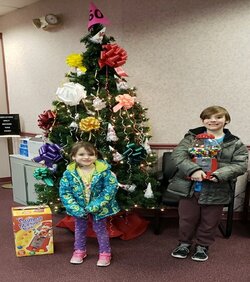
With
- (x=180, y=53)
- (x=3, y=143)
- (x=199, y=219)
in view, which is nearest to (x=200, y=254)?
(x=199, y=219)

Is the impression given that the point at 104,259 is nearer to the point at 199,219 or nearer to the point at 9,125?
the point at 199,219

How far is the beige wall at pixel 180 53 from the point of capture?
8.78 feet

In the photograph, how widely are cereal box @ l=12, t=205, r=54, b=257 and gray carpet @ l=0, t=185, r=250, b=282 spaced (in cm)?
6

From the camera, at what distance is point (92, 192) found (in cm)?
207

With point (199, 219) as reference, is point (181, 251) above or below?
below

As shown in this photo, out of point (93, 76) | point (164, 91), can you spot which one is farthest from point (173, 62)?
point (93, 76)

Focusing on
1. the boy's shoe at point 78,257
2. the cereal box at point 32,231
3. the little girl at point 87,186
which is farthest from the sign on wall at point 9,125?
the boy's shoe at point 78,257

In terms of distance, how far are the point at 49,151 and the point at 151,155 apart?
89 centimetres

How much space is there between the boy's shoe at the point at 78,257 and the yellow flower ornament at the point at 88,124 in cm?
96

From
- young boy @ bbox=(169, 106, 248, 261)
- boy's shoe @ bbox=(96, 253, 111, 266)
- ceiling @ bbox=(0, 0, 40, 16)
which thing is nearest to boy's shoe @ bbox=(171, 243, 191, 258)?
young boy @ bbox=(169, 106, 248, 261)

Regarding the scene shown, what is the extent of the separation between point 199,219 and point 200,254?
0.87 feet

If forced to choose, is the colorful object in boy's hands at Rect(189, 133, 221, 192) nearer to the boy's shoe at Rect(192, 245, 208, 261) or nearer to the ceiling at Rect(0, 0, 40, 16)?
the boy's shoe at Rect(192, 245, 208, 261)

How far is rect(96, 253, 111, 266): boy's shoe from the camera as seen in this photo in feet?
6.99

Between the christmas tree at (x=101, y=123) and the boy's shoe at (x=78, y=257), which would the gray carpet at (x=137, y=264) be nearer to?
the boy's shoe at (x=78, y=257)
